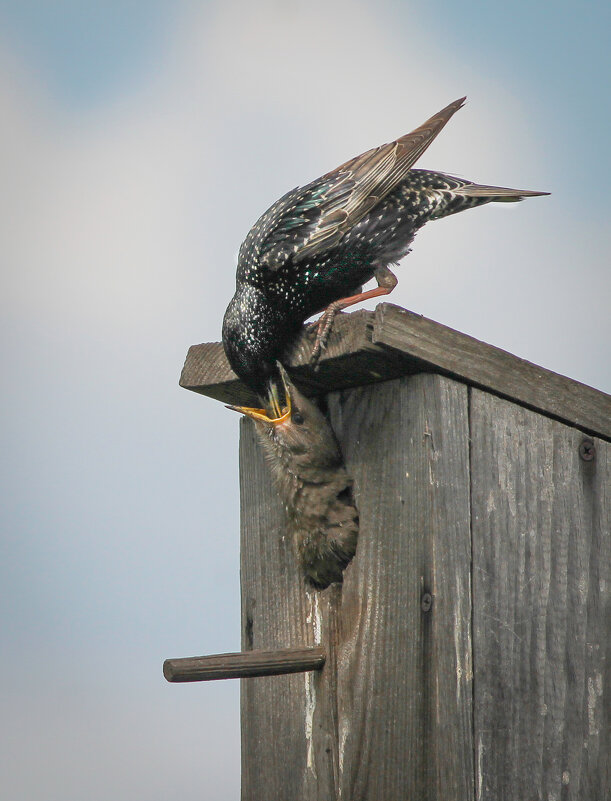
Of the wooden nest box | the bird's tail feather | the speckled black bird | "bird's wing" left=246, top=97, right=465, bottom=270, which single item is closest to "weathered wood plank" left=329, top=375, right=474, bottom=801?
the wooden nest box

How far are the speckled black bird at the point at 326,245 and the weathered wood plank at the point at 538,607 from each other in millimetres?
528

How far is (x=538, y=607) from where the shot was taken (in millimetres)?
2438

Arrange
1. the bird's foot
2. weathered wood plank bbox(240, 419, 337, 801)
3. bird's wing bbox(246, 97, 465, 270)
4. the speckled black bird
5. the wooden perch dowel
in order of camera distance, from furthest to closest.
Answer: bird's wing bbox(246, 97, 465, 270)
the speckled black bird
weathered wood plank bbox(240, 419, 337, 801)
the bird's foot
the wooden perch dowel

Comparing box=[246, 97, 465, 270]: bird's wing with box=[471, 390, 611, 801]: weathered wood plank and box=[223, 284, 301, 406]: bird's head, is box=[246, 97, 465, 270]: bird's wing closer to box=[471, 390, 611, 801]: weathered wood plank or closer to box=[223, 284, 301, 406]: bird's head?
box=[223, 284, 301, 406]: bird's head

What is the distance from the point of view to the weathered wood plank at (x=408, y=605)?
2.29 m

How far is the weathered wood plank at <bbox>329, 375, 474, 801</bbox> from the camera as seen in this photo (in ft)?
7.52

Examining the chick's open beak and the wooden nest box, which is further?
the chick's open beak

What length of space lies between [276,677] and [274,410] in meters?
0.69

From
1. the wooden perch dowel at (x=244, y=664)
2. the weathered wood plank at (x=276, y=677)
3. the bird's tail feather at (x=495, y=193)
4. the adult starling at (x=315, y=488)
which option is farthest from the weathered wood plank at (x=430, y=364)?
the bird's tail feather at (x=495, y=193)

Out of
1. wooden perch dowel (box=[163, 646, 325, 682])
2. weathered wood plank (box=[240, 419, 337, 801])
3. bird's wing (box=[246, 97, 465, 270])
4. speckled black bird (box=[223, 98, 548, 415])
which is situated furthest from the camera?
bird's wing (box=[246, 97, 465, 270])

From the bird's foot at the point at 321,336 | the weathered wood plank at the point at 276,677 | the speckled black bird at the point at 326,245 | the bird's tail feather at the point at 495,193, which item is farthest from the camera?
the bird's tail feather at the point at 495,193

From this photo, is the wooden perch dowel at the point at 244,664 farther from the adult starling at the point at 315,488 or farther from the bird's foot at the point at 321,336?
the bird's foot at the point at 321,336

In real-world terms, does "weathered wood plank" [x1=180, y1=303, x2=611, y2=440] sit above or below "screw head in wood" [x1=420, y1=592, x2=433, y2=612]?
above

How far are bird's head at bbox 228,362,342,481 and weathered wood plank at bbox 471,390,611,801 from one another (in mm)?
385
